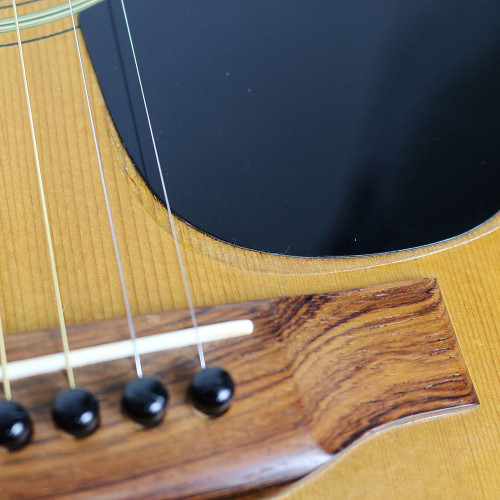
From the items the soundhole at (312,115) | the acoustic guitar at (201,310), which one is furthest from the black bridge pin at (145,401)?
the soundhole at (312,115)

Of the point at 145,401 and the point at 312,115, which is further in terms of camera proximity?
the point at 312,115

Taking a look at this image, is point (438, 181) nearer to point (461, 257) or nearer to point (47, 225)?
point (461, 257)

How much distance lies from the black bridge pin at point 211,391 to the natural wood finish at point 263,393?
17mm

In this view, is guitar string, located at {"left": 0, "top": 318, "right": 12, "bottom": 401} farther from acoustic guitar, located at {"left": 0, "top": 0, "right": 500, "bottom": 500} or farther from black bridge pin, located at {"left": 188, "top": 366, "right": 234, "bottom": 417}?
black bridge pin, located at {"left": 188, "top": 366, "right": 234, "bottom": 417}

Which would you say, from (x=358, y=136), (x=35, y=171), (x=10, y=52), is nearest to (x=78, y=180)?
(x=35, y=171)

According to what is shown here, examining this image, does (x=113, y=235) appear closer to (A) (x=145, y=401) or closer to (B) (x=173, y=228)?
(B) (x=173, y=228)

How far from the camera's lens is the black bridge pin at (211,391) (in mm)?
385

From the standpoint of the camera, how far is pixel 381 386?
0.46 metres

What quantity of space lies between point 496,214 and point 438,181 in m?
0.07

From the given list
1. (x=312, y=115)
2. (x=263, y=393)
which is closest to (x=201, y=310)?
(x=263, y=393)

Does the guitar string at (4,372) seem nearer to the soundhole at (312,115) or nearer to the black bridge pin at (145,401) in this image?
the black bridge pin at (145,401)

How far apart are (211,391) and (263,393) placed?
0.17ft

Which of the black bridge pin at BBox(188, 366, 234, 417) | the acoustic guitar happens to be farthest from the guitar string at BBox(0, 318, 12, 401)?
the black bridge pin at BBox(188, 366, 234, 417)

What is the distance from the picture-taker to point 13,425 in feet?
1.18
